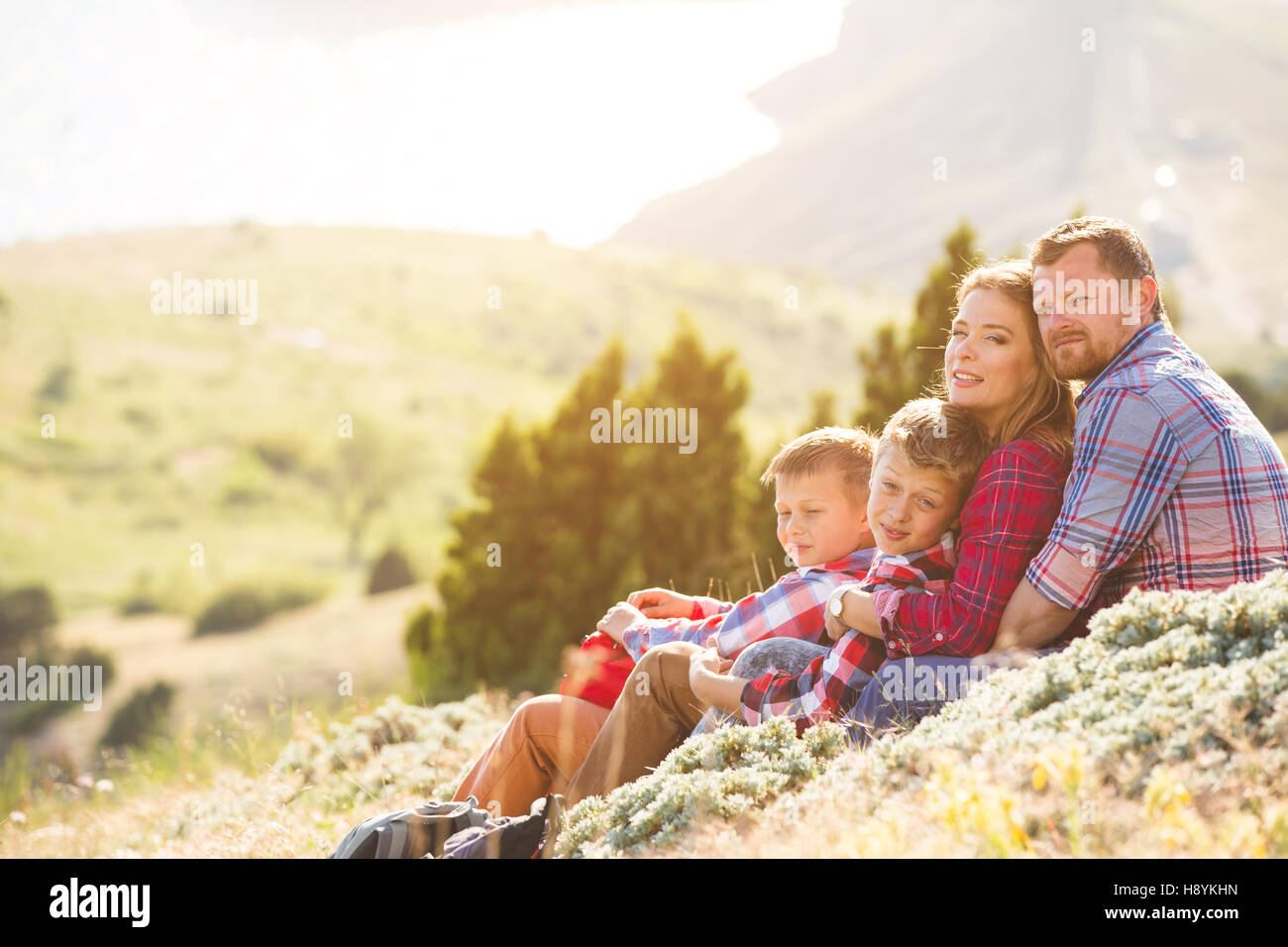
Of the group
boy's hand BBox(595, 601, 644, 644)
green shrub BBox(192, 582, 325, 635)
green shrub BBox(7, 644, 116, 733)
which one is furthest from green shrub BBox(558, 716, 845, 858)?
green shrub BBox(192, 582, 325, 635)

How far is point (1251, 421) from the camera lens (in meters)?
3.40

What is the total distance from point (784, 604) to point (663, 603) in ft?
3.01

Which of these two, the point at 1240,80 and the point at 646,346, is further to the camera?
the point at 1240,80

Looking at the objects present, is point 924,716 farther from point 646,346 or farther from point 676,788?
point 646,346

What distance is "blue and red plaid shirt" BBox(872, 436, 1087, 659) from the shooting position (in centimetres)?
337

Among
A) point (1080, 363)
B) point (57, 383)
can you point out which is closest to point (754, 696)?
point (1080, 363)

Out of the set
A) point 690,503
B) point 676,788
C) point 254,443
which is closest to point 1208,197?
point 254,443

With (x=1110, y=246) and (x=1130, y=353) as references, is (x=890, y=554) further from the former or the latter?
(x=1110, y=246)

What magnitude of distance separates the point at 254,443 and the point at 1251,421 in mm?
66694

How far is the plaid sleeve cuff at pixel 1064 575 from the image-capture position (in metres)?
3.22

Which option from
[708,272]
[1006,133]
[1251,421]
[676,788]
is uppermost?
[1006,133]

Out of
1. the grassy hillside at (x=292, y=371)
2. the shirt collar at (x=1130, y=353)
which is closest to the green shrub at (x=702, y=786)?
the shirt collar at (x=1130, y=353)

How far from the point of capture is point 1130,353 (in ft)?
11.5

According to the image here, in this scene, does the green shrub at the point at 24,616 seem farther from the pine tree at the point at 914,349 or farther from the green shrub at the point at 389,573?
the pine tree at the point at 914,349
